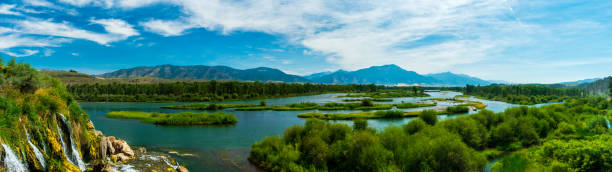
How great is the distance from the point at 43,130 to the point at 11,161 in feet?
12.6

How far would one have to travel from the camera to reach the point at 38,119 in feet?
56.7

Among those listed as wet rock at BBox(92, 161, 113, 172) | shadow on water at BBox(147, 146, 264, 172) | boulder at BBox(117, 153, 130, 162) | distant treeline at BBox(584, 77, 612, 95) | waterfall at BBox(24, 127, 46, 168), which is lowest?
shadow on water at BBox(147, 146, 264, 172)

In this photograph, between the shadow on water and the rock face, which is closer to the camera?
the rock face

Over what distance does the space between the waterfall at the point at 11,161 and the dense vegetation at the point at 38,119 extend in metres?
0.20

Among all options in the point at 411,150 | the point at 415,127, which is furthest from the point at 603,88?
the point at 411,150

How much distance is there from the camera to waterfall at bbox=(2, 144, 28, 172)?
13664 millimetres

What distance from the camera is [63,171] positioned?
1725cm

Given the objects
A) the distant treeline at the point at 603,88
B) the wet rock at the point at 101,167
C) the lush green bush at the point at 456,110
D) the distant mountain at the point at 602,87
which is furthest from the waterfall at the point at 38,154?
the distant mountain at the point at 602,87

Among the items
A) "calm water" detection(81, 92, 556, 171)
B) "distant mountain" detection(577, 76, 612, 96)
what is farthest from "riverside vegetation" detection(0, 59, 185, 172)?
"distant mountain" detection(577, 76, 612, 96)

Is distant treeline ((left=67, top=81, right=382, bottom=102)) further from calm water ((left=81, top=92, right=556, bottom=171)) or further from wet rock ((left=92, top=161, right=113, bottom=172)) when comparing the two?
wet rock ((left=92, top=161, right=113, bottom=172))

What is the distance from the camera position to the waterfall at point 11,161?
13664 millimetres

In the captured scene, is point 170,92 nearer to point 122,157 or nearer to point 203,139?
point 203,139

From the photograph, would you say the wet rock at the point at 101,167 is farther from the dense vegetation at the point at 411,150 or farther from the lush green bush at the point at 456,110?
the lush green bush at the point at 456,110

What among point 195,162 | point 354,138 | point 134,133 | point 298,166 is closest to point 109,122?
point 134,133
